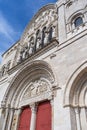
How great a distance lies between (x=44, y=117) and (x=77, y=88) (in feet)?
7.33

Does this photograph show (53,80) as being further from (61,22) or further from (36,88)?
(61,22)

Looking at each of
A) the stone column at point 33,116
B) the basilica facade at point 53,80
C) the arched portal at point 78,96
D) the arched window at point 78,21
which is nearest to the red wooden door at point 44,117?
the basilica facade at point 53,80

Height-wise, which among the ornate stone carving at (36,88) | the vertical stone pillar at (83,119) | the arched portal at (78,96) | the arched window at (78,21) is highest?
the arched window at (78,21)

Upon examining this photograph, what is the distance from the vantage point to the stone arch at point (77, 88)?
5480 millimetres

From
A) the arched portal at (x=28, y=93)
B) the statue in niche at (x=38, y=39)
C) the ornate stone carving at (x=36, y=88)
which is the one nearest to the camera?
the arched portal at (x=28, y=93)

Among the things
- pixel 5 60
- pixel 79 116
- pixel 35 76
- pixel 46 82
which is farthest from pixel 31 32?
pixel 79 116

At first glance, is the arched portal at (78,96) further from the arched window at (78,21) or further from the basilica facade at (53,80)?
the arched window at (78,21)

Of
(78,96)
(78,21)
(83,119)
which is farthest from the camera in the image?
(78,21)

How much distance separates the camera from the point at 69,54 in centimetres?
659

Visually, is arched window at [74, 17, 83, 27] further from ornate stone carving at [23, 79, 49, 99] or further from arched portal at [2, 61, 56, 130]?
ornate stone carving at [23, 79, 49, 99]

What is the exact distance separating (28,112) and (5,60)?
22.5 ft

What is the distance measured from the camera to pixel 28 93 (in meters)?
8.36

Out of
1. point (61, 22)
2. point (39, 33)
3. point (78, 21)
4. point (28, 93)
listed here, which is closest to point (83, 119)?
point (28, 93)

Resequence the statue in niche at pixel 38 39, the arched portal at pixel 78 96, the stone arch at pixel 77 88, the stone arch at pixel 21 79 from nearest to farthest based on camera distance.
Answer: the arched portal at pixel 78 96 → the stone arch at pixel 77 88 → the stone arch at pixel 21 79 → the statue in niche at pixel 38 39
